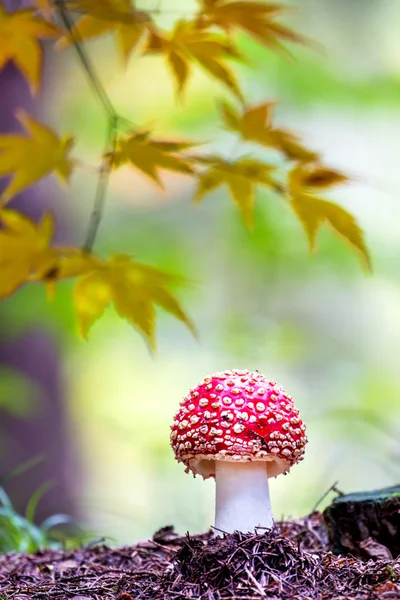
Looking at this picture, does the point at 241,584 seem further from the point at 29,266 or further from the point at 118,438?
the point at 118,438

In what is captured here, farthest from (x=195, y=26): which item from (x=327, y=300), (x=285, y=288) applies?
(x=327, y=300)

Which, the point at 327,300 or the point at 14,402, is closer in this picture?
the point at 14,402

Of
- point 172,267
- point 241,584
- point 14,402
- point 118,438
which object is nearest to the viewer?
point 241,584

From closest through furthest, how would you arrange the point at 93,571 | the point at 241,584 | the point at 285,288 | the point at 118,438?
1. the point at 241,584
2. the point at 93,571
3. the point at 118,438
4. the point at 285,288

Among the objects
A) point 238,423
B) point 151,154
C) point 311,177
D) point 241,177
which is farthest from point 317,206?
point 238,423

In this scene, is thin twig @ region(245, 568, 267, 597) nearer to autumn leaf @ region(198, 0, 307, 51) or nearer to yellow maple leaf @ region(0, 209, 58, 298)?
A: yellow maple leaf @ region(0, 209, 58, 298)

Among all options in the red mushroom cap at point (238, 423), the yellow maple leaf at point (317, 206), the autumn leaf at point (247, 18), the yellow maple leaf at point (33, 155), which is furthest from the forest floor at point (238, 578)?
the autumn leaf at point (247, 18)

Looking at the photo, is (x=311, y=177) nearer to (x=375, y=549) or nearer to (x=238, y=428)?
(x=238, y=428)
